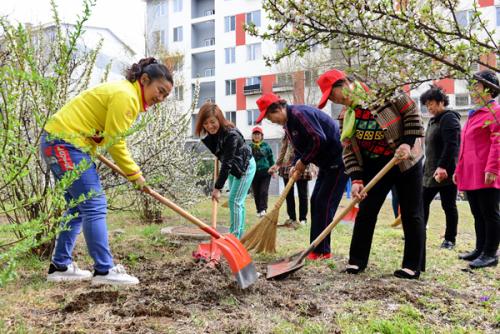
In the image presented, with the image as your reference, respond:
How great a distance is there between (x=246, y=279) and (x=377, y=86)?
1.57 m

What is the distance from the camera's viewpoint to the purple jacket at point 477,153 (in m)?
3.52

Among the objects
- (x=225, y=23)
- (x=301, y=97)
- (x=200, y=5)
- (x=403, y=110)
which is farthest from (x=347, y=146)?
(x=200, y=5)

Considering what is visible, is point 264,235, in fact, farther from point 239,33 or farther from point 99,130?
point 239,33

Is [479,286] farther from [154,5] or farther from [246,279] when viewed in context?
[154,5]

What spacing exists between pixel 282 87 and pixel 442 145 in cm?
1947

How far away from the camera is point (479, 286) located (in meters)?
3.07

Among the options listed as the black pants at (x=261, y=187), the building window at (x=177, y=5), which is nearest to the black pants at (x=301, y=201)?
the black pants at (x=261, y=187)

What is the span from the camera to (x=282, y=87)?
23672 millimetres

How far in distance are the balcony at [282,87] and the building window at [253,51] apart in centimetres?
268

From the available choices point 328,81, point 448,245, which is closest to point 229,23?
point 448,245

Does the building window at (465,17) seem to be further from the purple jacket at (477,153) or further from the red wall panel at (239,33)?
the red wall panel at (239,33)

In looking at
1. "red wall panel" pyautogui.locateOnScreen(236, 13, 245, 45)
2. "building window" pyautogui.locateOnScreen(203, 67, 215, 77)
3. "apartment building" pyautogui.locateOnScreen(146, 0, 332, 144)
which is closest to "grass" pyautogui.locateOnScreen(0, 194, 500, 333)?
"apartment building" pyautogui.locateOnScreen(146, 0, 332, 144)

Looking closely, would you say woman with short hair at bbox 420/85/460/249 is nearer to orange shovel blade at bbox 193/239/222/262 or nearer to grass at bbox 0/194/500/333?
grass at bbox 0/194/500/333

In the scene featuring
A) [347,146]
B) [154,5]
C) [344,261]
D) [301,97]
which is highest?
[154,5]
